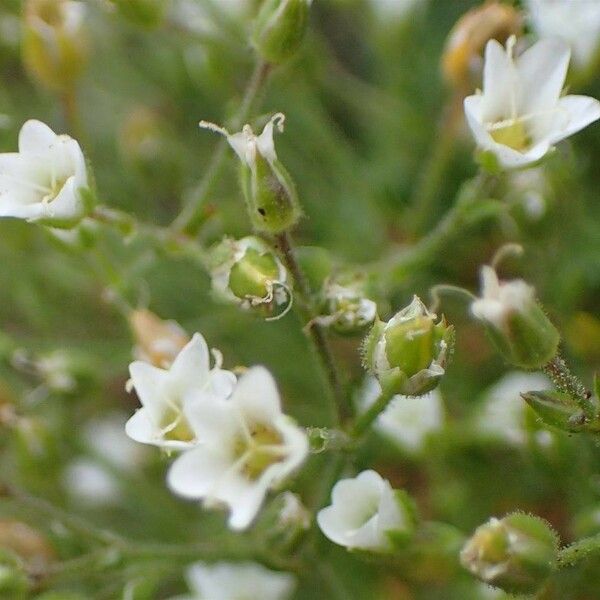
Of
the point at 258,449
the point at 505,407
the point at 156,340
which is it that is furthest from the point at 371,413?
the point at 505,407

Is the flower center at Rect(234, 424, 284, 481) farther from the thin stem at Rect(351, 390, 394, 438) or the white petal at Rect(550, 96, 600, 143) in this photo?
the white petal at Rect(550, 96, 600, 143)

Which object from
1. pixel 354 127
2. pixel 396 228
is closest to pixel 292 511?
pixel 396 228

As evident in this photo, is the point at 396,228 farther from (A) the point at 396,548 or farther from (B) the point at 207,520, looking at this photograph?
(A) the point at 396,548

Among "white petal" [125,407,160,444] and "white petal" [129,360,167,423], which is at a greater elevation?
"white petal" [129,360,167,423]

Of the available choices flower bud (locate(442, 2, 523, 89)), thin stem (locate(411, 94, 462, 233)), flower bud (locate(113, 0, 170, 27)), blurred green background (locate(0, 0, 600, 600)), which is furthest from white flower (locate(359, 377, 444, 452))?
flower bud (locate(113, 0, 170, 27))

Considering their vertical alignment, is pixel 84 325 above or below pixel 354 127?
below

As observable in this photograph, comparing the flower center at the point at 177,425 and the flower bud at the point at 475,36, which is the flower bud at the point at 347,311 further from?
the flower bud at the point at 475,36

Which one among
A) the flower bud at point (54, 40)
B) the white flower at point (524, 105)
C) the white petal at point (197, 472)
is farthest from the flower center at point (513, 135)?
the flower bud at point (54, 40)
